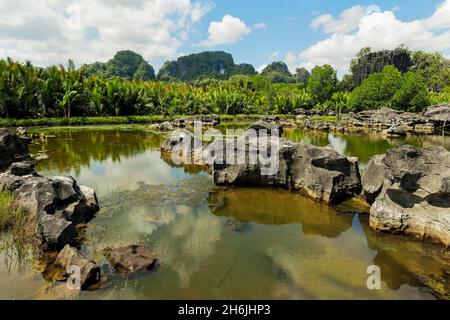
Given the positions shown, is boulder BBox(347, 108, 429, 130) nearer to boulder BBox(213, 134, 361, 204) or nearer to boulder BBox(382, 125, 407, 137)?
boulder BBox(382, 125, 407, 137)

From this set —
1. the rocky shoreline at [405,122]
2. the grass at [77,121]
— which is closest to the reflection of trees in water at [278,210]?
the rocky shoreline at [405,122]

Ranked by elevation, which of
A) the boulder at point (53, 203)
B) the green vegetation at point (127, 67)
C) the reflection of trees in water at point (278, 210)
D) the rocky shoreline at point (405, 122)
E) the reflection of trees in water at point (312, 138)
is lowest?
the reflection of trees in water at point (278, 210)

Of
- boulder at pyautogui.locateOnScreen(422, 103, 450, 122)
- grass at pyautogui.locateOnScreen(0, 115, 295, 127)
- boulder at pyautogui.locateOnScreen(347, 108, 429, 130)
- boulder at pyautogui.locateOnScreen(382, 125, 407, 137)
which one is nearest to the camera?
grass at pyautogui.locateOnScreen(0, 115, 295, 127)

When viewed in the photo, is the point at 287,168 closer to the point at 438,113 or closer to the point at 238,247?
the point at 238,247

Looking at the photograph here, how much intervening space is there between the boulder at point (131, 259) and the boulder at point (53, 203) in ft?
3.66

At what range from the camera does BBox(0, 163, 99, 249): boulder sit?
20.9 ft

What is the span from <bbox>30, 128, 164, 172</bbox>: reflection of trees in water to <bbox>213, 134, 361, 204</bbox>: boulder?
7023 millimetres

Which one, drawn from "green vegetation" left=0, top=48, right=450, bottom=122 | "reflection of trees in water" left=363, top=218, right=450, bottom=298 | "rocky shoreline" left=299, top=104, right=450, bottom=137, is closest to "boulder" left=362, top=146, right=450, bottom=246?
"reflection of trees in water" left=363, top=218, right=450, bottom=298

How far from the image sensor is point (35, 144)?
19203 mm

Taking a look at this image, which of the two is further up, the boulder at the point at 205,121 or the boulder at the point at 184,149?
the boulder at the point at 205,121

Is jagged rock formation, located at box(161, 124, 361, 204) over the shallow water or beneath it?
over

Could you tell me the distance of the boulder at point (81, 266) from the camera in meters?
5.10

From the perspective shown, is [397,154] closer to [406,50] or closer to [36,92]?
[36,92]

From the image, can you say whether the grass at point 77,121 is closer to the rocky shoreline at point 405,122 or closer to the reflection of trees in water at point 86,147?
the reflection of trees in water at point 86,147
